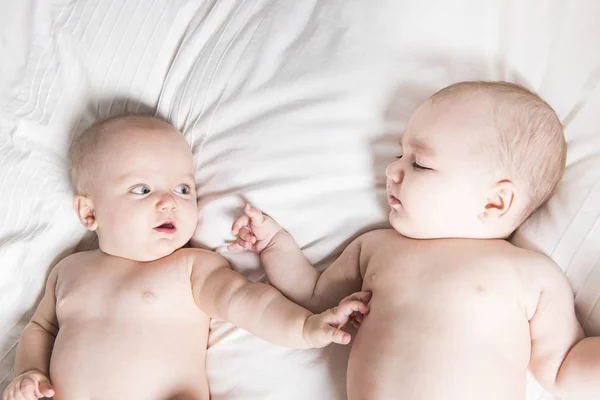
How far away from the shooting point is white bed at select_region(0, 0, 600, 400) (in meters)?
1.23

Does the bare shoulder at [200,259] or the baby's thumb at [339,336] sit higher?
the baby's thumb at [339,336]

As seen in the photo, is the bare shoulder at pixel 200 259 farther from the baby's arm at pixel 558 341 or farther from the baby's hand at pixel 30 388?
the baby's arm at pixel 558 341

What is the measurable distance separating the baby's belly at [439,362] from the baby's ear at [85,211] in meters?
0.64

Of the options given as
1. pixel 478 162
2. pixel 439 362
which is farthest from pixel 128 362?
pixel 478 162

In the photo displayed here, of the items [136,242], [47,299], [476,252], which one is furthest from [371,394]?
[47,299]

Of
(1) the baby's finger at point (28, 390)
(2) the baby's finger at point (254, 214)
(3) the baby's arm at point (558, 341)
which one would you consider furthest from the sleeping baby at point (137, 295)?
(3) the baby's arm at point (558, 341)

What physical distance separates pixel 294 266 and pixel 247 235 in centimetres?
11

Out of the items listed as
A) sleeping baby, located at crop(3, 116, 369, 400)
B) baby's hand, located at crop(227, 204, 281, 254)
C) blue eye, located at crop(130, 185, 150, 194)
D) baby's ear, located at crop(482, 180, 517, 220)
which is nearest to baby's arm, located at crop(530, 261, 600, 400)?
baby's ear, located at crop(482, 180, 517, 220)

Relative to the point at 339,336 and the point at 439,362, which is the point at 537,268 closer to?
the point at 439,362

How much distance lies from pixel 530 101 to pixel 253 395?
0.74 m

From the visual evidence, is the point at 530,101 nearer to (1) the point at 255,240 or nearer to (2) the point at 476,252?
(2) the point at 476,252

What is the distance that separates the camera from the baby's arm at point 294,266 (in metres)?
1.25

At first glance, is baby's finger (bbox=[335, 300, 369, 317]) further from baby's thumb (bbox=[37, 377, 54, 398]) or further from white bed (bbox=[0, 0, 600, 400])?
baby's thumb (bbox=[37, 377, 54, 398])

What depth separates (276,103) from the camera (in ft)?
4.44
